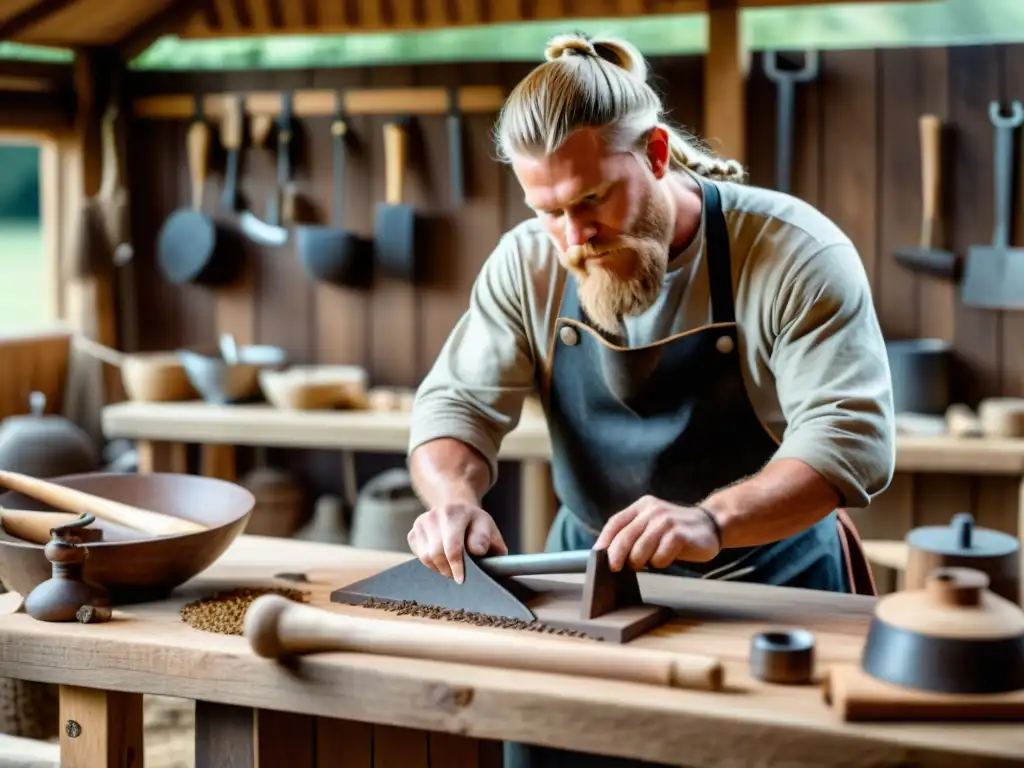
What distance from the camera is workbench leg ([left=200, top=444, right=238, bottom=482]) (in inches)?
225

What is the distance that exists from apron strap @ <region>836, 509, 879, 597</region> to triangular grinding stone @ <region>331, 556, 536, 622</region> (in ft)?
2.99

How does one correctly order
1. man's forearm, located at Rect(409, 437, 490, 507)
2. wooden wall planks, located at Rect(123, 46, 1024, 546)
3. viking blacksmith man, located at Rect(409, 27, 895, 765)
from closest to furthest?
viking blacksmith man, located at Rect(409, 27, 895, 765) < man's forearm, located at Rect(409, 437, 490, 507) < wooden wall planks, located at Rect(123, 46, 1024, 546)

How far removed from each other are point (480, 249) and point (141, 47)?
5.47 feet

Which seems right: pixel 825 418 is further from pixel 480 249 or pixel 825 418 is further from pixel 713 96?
pixel 480 249

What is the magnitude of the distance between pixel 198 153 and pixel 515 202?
1372mm

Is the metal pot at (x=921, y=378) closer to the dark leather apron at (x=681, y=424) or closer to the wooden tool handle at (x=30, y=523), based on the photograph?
the dark leather apron at (x=681, y=424)

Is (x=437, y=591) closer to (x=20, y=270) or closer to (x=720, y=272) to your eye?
(x=720, y=272)

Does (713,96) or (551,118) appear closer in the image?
(551,118)

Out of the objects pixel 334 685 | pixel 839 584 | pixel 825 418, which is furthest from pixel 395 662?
pixel 839 584

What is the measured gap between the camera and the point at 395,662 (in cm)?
209

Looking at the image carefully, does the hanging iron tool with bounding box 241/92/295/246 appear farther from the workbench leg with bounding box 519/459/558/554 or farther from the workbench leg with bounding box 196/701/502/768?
the workbench leg with bounding box 196/701/502/768

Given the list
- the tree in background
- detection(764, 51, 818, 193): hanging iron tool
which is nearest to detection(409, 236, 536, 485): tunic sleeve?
detection(764, 51, 818, 193): hanging iron tool

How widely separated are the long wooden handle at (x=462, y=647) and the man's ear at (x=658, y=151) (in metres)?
1.00

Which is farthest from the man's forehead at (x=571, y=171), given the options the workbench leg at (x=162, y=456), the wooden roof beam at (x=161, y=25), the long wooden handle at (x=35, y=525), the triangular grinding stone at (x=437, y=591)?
the wooden roof beam at (x=161, y=25)
